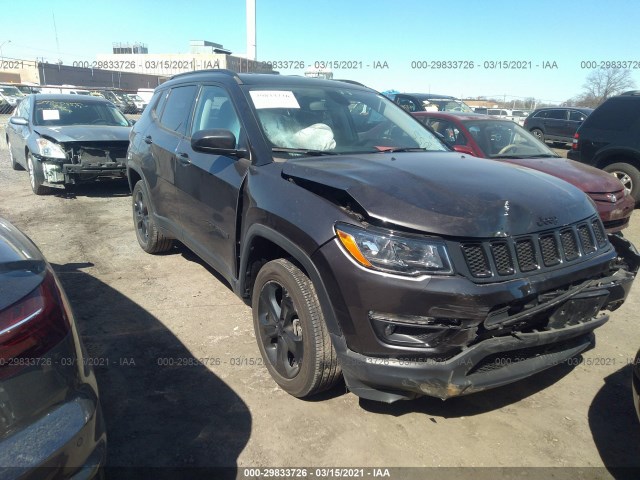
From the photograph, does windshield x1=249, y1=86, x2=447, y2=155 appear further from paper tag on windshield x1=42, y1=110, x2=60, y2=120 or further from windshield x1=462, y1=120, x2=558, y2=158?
paper tag on windshield x1=42, y1=110, x2=60, y2=120

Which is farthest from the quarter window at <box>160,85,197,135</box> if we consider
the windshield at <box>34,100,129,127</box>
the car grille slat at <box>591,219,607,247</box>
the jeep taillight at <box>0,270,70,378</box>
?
the windshield at <box>34,100,129,127</box>

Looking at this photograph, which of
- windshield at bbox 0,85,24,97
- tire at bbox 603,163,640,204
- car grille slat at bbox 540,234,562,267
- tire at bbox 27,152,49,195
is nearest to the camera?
car grille slat at bbox 540,234,562,267

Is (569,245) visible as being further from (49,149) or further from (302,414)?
(49,149)

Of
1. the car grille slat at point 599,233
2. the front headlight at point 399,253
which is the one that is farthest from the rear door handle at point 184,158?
the car grille slat at point 599,233

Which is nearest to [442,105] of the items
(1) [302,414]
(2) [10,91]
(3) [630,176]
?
(3) [630,176]

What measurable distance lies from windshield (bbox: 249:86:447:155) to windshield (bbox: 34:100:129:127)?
265 inches

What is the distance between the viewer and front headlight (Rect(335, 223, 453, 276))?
2254mm

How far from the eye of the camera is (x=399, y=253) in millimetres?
2285

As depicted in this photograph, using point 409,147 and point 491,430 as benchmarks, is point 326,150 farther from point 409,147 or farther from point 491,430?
point 491,430

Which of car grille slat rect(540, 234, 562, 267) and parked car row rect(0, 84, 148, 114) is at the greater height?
car grille slat rect(540, 234, 562, 267)

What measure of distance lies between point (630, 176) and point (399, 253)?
7.82 meters

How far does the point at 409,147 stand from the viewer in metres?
3.69

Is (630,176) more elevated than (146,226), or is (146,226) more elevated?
(630,176)

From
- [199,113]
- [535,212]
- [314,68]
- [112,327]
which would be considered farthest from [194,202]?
[314,68]
